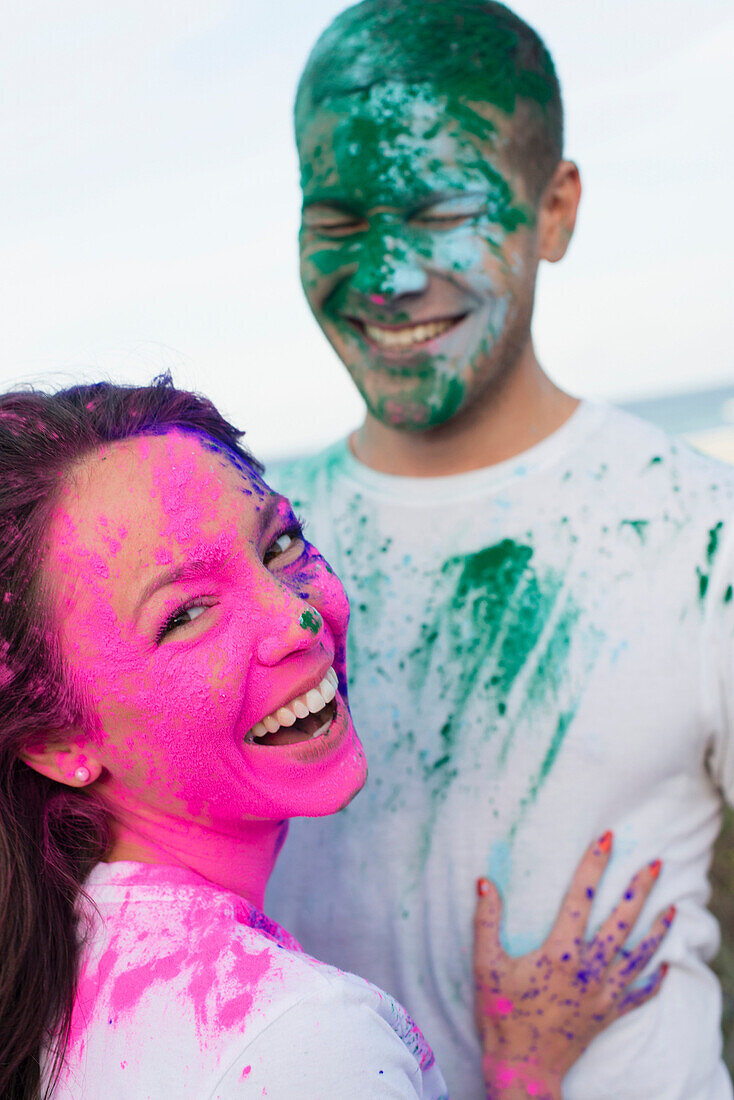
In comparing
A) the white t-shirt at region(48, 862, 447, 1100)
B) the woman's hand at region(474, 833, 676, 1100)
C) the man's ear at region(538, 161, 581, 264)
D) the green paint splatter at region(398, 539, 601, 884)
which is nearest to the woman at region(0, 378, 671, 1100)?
the white t-shirt at region(48, 862, 447, 1100)

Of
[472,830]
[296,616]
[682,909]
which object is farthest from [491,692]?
[296,616]

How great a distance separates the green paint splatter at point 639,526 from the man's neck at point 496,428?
29 centimetres

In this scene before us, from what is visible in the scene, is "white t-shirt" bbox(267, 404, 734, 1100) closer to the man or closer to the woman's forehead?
the man

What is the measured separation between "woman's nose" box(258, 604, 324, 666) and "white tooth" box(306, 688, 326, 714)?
0.08 m

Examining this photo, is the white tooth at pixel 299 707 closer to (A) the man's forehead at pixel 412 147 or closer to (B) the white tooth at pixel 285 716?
(B) the white tooth at pixel 285 716

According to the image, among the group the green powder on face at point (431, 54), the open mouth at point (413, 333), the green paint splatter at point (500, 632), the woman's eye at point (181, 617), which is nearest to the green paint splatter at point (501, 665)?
the green paint splatter at point (500, 632)

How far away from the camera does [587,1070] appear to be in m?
1.81

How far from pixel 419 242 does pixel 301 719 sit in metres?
1.03

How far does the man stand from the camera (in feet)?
6.05

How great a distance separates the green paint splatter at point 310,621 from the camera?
1275mm

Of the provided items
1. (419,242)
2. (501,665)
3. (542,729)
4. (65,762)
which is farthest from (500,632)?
(65,762)

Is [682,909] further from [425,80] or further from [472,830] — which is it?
[425,80]

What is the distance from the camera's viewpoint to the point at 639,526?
1903 millimetres

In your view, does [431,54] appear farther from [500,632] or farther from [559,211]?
[500,632]
